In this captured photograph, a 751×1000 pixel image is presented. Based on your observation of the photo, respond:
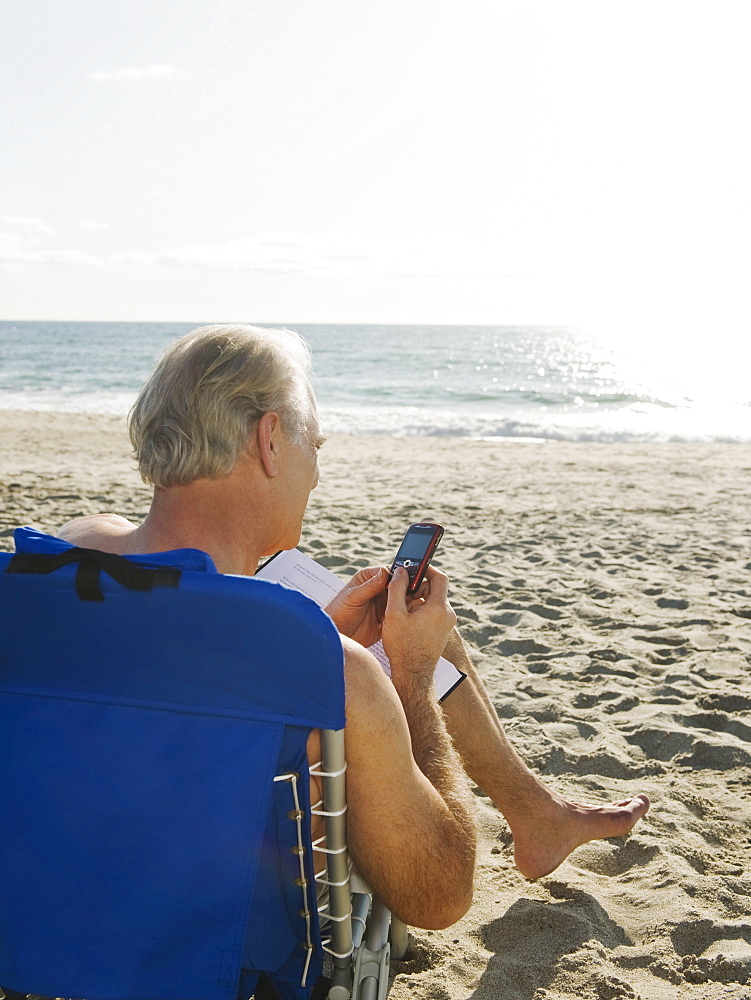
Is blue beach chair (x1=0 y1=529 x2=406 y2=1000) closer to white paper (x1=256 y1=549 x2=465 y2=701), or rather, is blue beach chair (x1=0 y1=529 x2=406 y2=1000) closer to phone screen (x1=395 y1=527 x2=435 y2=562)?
phone screen (x1=395 y1=527 x2=435 y2=562)

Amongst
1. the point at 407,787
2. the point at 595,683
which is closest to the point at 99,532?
the point at 407,787

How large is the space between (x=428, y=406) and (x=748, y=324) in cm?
6158

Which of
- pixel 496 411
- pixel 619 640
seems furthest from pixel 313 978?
pixel 496 411

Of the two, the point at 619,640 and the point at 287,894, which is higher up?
the point at 287,894

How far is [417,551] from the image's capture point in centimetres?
188

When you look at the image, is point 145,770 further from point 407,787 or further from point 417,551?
point 417,551

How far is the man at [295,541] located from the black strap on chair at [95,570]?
12.3 inches

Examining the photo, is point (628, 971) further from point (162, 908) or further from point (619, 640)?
point (619, 640)

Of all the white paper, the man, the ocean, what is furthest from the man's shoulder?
the ocean

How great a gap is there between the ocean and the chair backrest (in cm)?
568

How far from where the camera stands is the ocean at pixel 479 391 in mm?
16812

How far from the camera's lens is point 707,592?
5.13 metres

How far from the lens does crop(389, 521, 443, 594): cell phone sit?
1771 mm

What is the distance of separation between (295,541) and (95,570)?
27.3 inches
